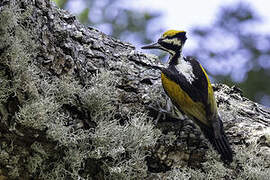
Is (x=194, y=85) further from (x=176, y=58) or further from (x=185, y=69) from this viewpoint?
(x=176, y=58)

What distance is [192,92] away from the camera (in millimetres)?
3082

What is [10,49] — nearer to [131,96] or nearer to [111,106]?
[111,106]

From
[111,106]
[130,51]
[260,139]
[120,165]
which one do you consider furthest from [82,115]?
[260,139]

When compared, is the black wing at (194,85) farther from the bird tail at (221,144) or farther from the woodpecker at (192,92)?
the bird tail at (221,144)

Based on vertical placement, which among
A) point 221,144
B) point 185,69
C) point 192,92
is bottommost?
point 221,144

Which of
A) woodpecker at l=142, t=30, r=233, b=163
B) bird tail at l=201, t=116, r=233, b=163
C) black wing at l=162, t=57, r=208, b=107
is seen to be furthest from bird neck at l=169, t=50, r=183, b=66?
bird tail at l=201, t=116, r=233, b=163

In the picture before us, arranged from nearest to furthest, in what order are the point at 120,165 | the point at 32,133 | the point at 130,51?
1. the point at 32,133
2. the point at 120,165
3. the point at 130,51

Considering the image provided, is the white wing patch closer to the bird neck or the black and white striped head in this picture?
the bird neck

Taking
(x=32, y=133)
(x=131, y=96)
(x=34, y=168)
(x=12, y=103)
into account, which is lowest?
(x=34, y=168)

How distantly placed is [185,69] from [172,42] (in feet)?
0.83

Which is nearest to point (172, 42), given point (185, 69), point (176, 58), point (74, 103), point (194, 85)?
point (176, 58)

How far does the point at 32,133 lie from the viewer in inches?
87.1

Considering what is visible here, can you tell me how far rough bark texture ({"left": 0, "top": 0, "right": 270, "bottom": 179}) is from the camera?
223 centimetres

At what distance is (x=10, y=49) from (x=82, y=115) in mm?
608
